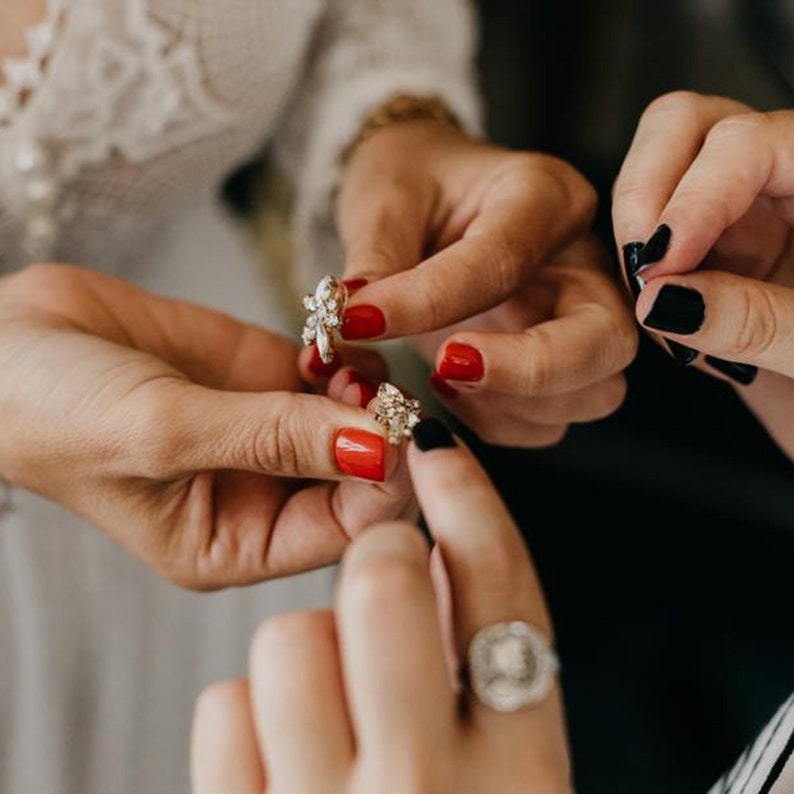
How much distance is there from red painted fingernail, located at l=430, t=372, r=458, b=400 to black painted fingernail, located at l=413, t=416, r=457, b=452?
0.13 meters

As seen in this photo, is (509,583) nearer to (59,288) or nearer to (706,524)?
(59,288)

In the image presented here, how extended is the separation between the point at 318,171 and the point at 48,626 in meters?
0.53

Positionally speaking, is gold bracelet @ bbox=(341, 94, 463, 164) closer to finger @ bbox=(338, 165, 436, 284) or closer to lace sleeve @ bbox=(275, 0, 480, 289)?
lace sleeve @ bbox=(275, 0, 480, 289)

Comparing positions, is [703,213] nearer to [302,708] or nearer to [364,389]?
[364,389]

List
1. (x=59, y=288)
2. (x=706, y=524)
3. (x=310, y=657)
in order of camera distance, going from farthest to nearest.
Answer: (x=706, y=524)
(x=59, y=288)
(x=310, y=657)

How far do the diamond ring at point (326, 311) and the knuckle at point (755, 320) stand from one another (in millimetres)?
249

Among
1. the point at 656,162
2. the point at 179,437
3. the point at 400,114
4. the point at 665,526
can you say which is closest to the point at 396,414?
the point at 179,437

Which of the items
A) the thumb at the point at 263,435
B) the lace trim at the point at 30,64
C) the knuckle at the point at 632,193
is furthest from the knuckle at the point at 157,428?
the lace trim at the point at 30,64

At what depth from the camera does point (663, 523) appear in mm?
1431

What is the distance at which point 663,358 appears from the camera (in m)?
1.27

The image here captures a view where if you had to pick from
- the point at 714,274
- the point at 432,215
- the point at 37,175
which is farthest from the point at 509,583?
the point at 37,175

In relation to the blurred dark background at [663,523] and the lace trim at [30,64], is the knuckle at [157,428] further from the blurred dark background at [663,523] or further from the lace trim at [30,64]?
the blurred dark background at [663,523]

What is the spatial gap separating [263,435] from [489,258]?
0.22 metres

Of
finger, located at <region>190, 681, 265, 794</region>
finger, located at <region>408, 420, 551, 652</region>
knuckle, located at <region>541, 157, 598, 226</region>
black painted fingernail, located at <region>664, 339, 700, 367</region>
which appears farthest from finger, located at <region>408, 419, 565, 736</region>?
knuckle, located at <region>541, 157, 598, 226</region>
